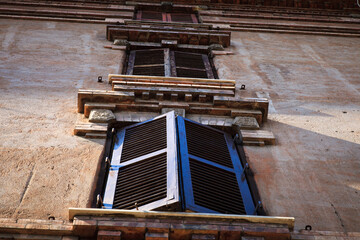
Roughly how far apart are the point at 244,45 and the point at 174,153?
7.59 metres

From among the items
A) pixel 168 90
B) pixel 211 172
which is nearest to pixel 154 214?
pixel 211 172

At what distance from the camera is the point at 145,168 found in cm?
714

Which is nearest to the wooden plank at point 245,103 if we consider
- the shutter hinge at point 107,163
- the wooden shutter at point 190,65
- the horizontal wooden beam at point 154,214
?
the wooden shutter at point 190,65

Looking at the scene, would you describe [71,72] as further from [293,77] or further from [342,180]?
[342,180]

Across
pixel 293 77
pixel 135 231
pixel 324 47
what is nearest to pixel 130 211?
pixel 135 231

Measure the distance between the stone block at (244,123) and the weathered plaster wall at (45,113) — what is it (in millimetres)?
2546

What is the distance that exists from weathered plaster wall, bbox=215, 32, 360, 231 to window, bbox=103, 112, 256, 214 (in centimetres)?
49

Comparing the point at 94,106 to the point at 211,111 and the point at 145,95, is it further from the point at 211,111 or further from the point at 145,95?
the point at 211,111

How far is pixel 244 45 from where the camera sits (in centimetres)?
1405

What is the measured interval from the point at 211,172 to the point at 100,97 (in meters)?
2.97

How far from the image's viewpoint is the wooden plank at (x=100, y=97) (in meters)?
9.07

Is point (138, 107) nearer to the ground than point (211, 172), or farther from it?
farther from it

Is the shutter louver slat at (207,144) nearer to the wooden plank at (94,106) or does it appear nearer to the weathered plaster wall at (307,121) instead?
the weathered plaster wall at (307,121)

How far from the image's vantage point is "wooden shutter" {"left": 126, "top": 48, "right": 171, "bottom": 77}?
11633 millimetres
